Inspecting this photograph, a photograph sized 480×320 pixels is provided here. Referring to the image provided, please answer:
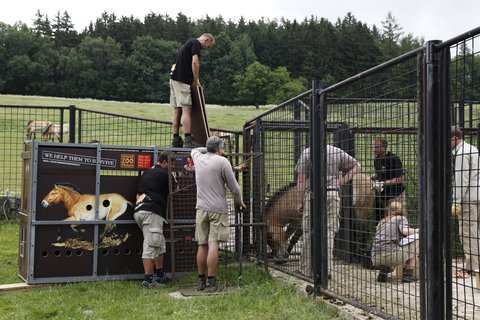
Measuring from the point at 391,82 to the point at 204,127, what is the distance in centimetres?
422

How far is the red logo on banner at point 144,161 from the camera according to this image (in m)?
7.80

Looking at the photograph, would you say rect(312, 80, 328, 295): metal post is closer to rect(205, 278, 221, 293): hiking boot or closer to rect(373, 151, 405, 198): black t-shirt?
rect(373, 151, 405, 198): black t-shirt

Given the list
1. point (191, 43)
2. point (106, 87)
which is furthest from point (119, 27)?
point (191, 43)

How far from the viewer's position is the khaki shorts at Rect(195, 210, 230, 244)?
22.2 feet

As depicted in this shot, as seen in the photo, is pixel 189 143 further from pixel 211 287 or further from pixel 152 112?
pixel 152 112

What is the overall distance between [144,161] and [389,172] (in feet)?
12.8

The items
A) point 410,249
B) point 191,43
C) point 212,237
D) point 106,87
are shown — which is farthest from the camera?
point 106,87

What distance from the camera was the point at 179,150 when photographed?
803cm

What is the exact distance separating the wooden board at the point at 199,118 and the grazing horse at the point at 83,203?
5.08 feet

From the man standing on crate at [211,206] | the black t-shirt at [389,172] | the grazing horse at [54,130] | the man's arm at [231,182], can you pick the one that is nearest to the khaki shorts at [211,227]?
the man standing on crate at [211,206]

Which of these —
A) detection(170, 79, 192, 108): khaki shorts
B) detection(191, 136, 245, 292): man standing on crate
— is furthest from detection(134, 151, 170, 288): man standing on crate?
detection(170, 79, 192, 108): khaki shorts

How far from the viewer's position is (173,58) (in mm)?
85500

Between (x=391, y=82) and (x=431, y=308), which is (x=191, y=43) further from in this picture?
(x=431, y=308)

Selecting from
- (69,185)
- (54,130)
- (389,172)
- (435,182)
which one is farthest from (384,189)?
(54,130)
